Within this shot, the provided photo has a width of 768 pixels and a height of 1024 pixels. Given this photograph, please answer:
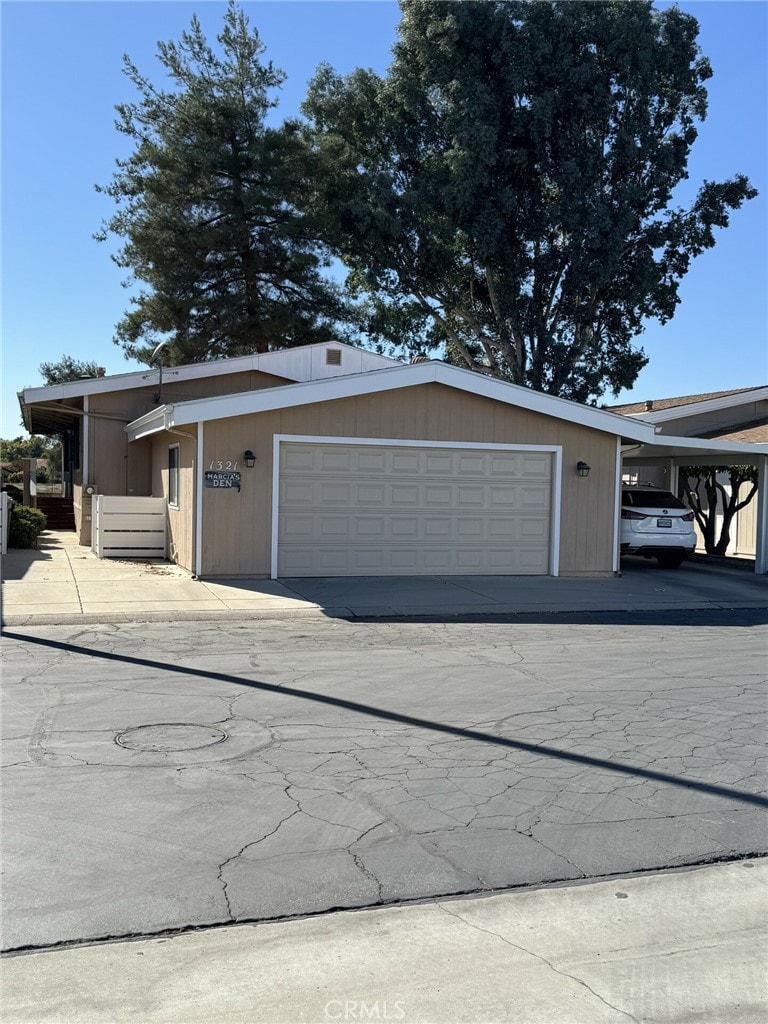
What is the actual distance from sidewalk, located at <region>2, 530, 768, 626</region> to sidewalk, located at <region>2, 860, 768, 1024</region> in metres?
7.69

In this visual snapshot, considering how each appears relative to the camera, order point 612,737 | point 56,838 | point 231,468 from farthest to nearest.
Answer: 1. point 231,468
2. point 612,737
3. point 56,838

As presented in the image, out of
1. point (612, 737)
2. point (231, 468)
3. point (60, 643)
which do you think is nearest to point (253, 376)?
point (231, 468)

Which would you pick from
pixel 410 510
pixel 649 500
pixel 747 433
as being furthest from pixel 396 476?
pixel 747 433

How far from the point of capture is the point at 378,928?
12.3 ft

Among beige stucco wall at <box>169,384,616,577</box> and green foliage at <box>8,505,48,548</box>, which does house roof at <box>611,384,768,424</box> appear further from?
green foliage at <box>8,505,48,548</box>

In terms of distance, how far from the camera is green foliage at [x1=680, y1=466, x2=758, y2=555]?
21144 mm

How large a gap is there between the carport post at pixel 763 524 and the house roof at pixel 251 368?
8463 mm

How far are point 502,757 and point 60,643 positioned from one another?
541 cm

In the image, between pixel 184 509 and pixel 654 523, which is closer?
pixel 184 509

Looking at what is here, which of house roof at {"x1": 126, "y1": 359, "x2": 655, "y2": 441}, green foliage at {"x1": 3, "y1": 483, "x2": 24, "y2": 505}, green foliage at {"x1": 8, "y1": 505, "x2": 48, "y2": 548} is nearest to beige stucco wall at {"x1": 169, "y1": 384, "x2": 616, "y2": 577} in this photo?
house roof at {"x1": 126, "y1": 359, "x2": 655, "y2": 441}

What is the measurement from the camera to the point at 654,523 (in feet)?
56.7

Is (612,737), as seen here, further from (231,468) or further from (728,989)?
(231,468)

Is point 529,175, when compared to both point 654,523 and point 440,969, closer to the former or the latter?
point 654,523
